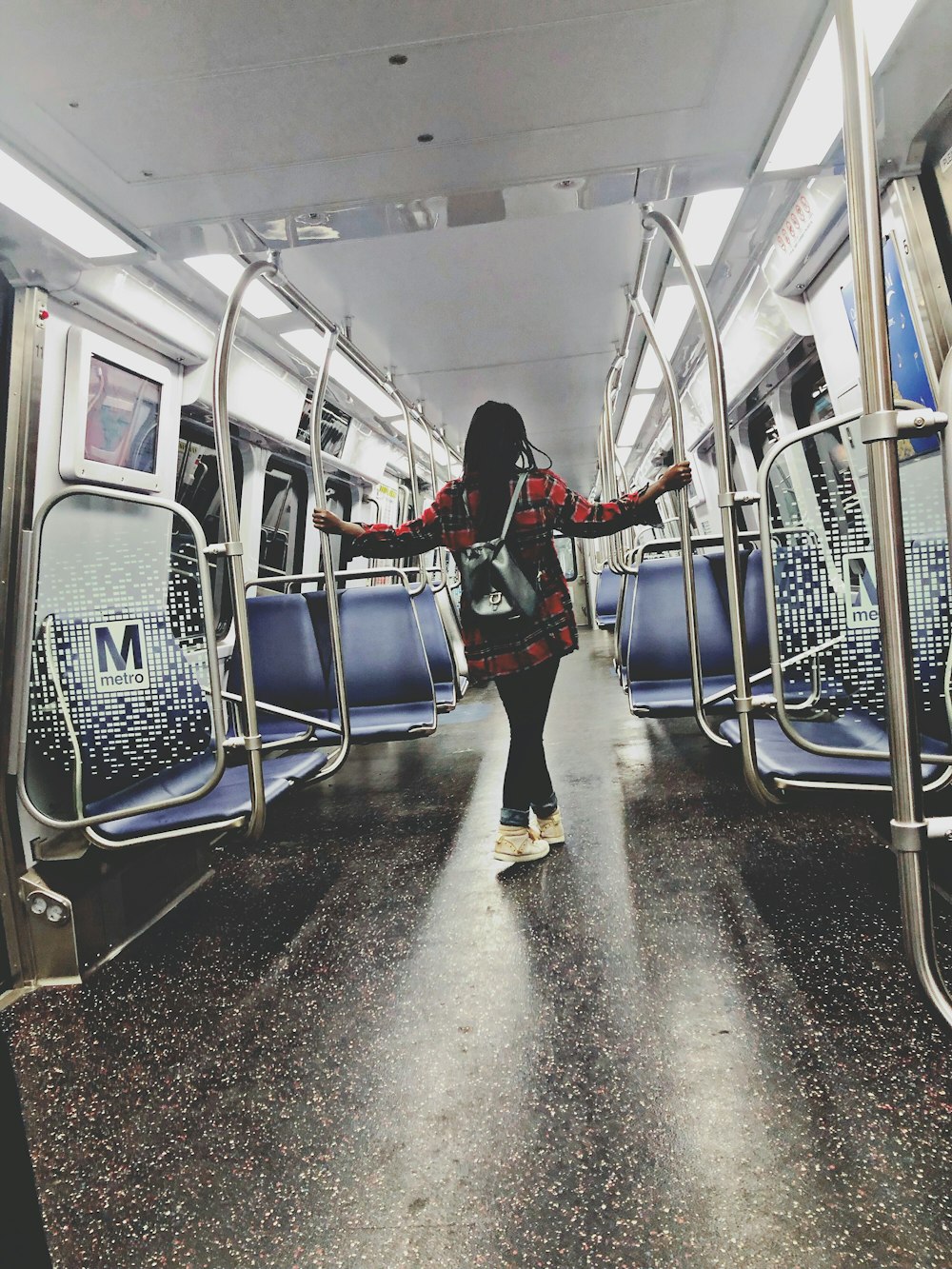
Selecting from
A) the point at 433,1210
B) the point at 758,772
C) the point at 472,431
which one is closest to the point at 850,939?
the point at 758,772

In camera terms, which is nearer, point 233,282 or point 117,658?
point 117,658

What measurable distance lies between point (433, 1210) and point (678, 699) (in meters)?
2.88

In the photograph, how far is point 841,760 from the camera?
222 cm

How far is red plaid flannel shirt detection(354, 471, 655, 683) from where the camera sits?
9.68ft

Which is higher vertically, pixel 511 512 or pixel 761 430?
pixel 761 430

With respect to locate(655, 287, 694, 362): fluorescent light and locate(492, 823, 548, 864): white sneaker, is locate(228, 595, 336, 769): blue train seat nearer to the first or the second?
locate(492, 823, 548, 864): white sneaker

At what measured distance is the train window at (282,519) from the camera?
631 cm

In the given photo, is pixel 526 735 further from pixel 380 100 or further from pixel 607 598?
pixel 607 598

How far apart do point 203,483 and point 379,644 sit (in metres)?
2.33

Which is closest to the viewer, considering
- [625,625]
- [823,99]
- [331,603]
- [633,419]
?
[823,99]

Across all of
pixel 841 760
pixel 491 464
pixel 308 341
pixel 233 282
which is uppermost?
pixel 308 341

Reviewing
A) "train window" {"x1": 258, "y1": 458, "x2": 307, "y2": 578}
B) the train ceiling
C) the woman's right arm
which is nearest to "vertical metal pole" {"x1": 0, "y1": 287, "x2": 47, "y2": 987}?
the train ceiling

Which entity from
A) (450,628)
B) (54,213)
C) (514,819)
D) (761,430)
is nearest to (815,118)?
(54,213)

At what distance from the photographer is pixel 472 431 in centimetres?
296
